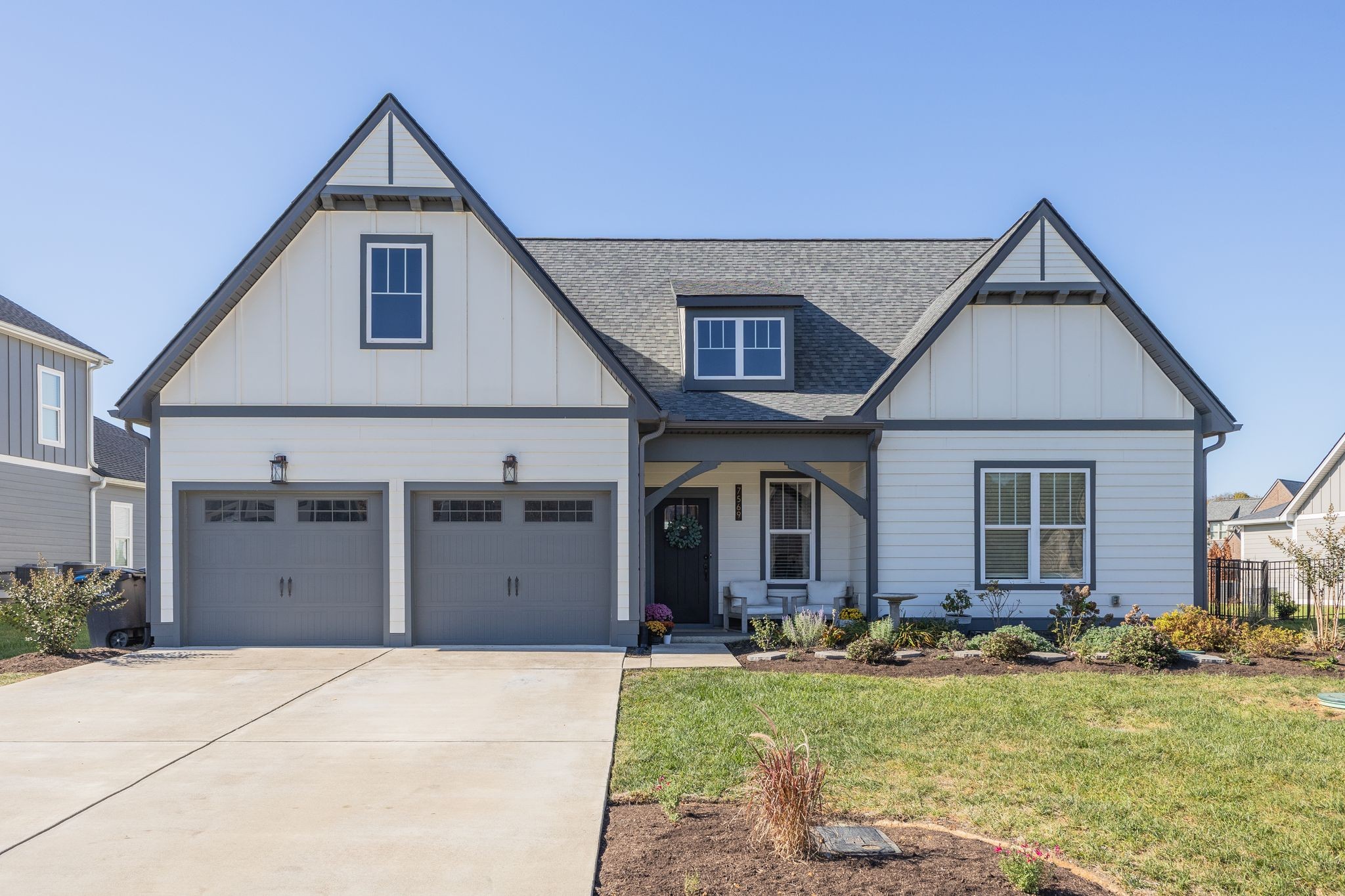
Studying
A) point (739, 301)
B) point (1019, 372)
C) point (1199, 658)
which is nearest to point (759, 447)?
point (739, 301)

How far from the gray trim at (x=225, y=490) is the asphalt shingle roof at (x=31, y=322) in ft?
31.1

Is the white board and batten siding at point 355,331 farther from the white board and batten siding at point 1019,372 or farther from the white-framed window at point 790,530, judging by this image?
the white board and batten siding at point 1019,372

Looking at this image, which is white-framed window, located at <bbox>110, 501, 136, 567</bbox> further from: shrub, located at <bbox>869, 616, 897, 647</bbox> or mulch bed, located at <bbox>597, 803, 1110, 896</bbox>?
mulch bed, located at <bbox>597, 803, 1110, 896</bbox>

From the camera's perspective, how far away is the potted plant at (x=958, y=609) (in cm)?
1385

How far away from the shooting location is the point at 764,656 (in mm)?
12055

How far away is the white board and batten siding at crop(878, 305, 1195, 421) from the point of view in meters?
14.2

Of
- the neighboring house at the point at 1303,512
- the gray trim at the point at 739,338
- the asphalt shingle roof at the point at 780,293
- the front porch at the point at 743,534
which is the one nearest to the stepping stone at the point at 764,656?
the front porch at the point at 743,534

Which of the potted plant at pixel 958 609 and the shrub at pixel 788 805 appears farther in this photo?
the potted plant at pixel 958 609

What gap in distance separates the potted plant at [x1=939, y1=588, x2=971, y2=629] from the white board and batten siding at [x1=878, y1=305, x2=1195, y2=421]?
2.60 metres

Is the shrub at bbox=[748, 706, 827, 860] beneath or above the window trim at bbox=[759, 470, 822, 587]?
beneath

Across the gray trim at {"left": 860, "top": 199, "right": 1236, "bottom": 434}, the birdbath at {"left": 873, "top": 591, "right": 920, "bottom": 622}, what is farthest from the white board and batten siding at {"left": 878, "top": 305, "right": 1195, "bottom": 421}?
the birdbath at {"left": 873, "top": 591, "right": 920, "bottom": 622}

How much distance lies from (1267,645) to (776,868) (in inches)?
389

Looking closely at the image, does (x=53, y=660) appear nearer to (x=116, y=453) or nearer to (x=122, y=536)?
(x=122, y=536)

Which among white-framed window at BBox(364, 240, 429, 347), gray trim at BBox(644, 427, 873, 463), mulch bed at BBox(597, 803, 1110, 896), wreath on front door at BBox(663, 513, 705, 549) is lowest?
mulch bed at BBox(597, 803, 1110, 896)
